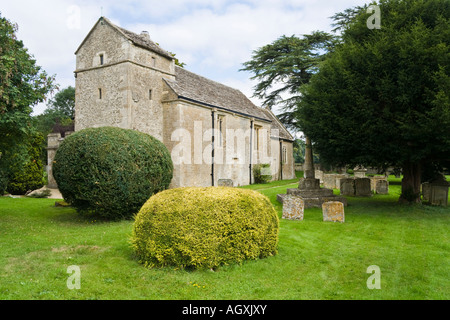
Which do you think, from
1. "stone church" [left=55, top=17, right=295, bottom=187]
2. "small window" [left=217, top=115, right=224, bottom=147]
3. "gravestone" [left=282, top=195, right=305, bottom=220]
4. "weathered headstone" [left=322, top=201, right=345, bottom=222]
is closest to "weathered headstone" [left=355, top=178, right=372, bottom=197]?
"stone church" [left=55, top=17, right=295, bottom=187]

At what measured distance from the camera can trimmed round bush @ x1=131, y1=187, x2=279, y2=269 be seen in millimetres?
5750

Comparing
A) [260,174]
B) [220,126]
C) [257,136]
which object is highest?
[220,126]

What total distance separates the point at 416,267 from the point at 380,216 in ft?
20.3

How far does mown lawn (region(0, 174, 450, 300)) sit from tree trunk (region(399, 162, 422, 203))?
3684 millimetres

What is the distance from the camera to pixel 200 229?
228 inches

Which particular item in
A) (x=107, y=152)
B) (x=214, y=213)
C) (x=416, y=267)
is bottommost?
(x=416, y=267)

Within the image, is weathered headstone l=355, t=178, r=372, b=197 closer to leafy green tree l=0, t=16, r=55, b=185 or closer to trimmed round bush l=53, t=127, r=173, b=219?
trimmed round bush l=53, t=127, r=173, b=219

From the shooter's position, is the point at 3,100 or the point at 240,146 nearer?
the point at 3,100

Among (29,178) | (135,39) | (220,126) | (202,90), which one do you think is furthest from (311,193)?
(29,178)

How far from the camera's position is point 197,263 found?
18.9 feet

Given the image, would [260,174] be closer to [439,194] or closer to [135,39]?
[135,39]

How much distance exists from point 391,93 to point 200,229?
9.71m
